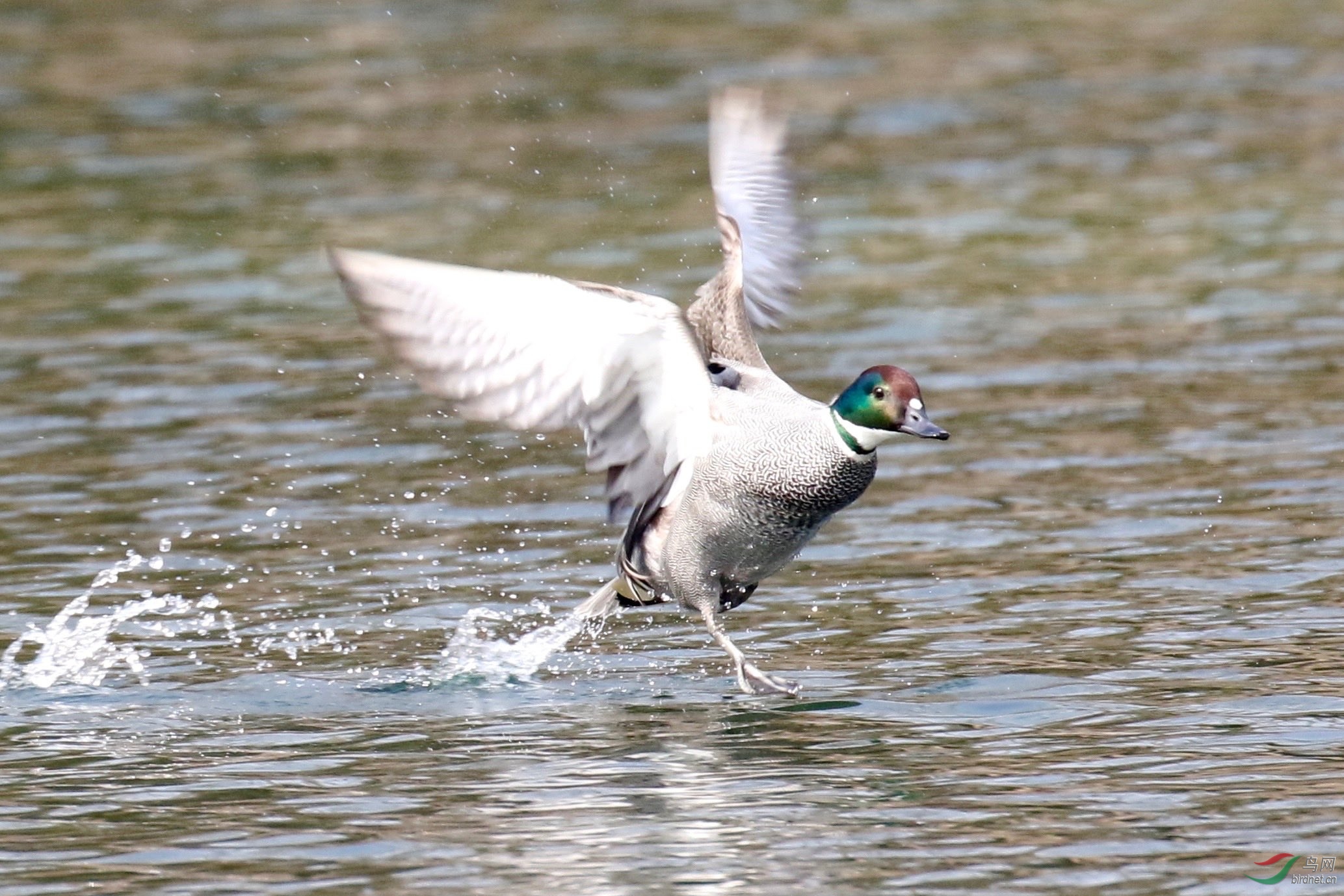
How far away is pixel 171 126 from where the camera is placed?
18672mm

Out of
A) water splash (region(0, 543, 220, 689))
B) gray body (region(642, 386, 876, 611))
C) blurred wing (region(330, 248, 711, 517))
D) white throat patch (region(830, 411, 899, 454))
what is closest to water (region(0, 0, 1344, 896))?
water splash (region(0, 543, 220, 689))

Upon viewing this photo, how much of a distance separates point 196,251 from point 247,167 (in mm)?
2568

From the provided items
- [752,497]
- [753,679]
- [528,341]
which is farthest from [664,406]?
[753,679]

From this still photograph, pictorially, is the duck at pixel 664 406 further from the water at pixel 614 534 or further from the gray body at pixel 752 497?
the water at pixel 614 534

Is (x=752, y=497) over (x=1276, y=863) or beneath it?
over

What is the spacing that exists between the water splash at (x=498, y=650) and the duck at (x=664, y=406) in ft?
0.35

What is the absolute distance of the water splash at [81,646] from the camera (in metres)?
7.83

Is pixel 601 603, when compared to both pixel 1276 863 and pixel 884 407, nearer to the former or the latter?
pixel 884 407

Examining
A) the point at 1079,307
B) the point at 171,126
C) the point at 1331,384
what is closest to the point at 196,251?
the point at 171,126

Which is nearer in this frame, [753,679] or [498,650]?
[753,679]

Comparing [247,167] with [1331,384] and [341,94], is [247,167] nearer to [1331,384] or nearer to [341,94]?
[341,94]

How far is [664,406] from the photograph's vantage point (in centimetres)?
757

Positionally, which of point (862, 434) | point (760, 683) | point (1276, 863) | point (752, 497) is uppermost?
point (862, 434)

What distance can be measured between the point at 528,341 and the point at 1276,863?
9.34 feet
